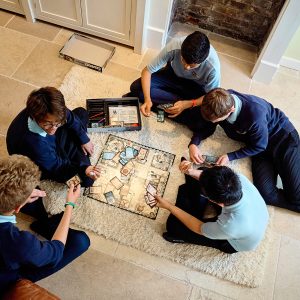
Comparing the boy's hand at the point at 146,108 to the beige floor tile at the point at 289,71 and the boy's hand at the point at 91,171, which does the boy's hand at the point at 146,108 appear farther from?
the beige floor tile at the point at 289,71

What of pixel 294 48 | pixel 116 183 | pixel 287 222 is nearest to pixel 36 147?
pixel 116 183

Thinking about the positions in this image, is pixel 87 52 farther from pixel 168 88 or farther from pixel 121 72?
pixel 168 88

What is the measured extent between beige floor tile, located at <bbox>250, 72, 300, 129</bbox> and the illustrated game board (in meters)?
1.09

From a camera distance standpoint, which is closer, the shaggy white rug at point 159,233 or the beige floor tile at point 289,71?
the shaggy white rug at point 159,233

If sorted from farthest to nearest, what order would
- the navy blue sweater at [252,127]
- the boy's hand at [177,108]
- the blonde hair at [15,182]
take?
1. the boy's hand at [177,108]
2. the navy blue sweater at [252,127]
3. the blonde hair at [15,182]

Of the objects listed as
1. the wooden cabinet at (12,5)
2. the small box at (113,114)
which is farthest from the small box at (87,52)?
the wooden cabinet at (12,5)

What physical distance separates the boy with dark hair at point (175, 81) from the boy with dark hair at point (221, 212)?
0.52 meters

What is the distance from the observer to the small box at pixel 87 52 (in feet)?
8.83

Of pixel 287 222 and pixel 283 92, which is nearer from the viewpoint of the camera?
pixel 287 222

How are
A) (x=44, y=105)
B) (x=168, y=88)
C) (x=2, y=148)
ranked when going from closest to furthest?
(x=44, y=105)
(x=2, y=148)
(x=168, y=88)

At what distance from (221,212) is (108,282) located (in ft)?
2.55

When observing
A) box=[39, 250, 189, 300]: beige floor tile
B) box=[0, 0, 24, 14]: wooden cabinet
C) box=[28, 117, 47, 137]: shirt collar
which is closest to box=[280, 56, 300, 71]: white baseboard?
box=[39, 250, 189, 300]: beige floor tile

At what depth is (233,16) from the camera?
295 cm

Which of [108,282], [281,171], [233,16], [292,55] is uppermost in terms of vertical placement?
[233,16]
